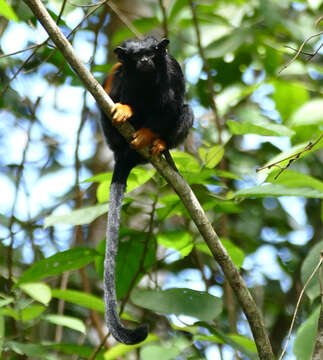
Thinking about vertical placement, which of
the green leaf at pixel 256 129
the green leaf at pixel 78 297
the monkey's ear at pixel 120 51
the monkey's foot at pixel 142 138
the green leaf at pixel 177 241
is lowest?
the green leaf at pixel 78 297

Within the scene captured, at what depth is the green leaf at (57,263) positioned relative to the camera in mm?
2514

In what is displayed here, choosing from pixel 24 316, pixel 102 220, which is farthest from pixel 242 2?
pixel 24 316

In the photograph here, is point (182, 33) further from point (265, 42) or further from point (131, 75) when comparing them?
point (131, 75)

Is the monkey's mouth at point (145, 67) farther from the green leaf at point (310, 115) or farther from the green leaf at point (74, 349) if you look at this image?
the green leaf at point (74, 349)

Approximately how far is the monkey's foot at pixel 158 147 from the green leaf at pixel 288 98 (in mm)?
1223

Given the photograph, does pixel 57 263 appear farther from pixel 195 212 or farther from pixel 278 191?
pixel 278 191

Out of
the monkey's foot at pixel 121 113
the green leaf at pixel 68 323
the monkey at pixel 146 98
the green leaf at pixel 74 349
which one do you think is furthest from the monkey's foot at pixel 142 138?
the green leaf at pixel 74 349

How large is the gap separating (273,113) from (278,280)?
1388 mm

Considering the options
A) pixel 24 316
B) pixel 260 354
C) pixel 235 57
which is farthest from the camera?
pixel 235 57

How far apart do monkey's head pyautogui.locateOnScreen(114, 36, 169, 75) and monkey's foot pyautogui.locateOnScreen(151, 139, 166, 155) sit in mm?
463

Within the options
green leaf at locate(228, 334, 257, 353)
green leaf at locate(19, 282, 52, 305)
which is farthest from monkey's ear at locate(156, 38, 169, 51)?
green leaf at locate(228, 334, 257, 353)

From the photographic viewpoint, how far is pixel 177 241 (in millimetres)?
2865

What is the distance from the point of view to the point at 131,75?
316 centimetres

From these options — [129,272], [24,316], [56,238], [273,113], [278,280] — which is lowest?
[24,316]
